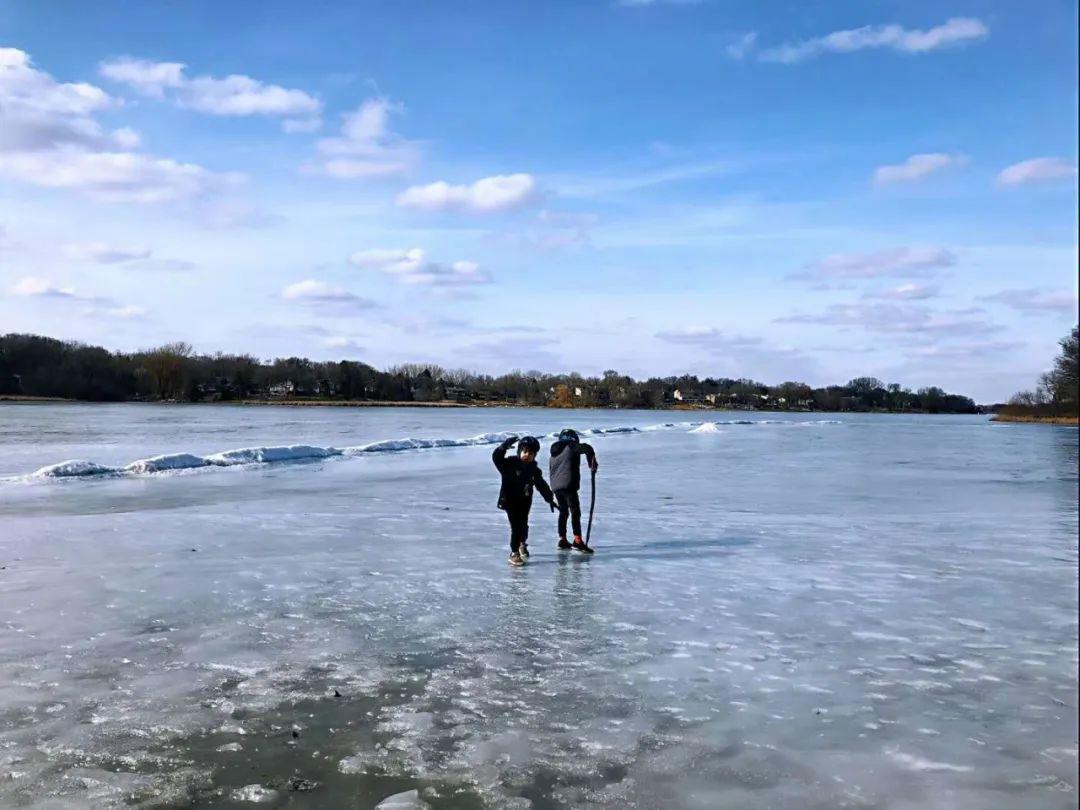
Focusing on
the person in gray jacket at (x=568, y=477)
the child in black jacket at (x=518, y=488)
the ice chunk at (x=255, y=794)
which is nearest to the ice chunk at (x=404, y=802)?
the ice chunk at (x=255, y=794)

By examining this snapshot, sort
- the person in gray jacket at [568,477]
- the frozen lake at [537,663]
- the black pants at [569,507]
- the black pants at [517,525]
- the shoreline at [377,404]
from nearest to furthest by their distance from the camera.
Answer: the frozen lake at [537,663] → the black pants at [517,525] → the person in gray jacket at [568,477] → the black pants at [569,507] → the shoreline at [377,404]

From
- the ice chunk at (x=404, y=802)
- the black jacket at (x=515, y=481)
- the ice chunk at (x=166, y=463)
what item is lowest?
the ice chunk at (x=404, y=802)

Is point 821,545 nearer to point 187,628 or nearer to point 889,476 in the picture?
point 187,628

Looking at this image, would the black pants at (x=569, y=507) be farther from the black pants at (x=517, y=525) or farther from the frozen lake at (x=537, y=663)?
the black pants at (x=517, y=525)

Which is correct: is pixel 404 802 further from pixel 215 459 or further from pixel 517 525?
pixel 215 459

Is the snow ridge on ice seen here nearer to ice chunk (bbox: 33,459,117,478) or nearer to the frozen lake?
ice chunk (bbox: 33,459,117,478)

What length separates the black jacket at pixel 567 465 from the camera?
10336mm

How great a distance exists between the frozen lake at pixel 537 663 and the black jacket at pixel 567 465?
92 centimetres

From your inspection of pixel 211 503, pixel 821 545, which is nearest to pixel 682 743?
pixel 821 545

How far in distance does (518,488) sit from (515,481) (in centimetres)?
9

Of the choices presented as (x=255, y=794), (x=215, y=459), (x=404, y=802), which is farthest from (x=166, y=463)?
(x=404, y=802)

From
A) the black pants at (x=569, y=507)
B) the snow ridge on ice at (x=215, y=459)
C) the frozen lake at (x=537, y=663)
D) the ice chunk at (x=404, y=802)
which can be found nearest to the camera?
the ice chunk at (x=404, y=802)

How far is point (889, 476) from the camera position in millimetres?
22203

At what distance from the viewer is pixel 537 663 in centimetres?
577
